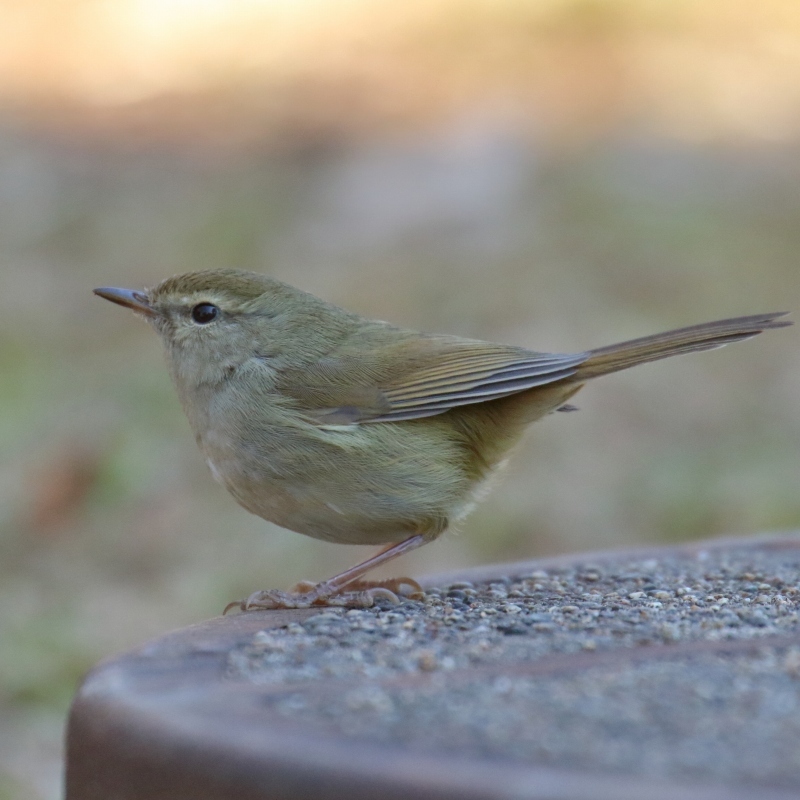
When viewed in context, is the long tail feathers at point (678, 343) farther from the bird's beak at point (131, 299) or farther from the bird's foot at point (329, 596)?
the bird's beak at point (131, 299)

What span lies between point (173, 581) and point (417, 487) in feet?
10.8

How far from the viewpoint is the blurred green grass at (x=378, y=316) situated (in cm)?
716

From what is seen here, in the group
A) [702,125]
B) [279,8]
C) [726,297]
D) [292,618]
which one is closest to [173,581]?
[292,618]

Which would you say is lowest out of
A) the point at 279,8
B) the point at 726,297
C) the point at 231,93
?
the point at 726,297

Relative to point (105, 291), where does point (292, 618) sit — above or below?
below

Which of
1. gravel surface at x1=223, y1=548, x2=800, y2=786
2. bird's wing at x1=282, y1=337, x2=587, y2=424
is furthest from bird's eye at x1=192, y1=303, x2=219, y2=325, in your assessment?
gravel surface at x1=223, y1=548, x2=800, y2=786

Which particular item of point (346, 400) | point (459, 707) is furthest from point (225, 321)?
point (459, 707)

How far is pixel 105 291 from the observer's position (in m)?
4.57

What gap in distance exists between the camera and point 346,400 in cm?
435

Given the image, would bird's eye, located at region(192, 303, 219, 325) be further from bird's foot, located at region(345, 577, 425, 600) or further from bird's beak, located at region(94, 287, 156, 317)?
bird's foot, located at region(345, 577, 425, 600)

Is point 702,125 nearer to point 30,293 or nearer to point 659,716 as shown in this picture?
point 30,293

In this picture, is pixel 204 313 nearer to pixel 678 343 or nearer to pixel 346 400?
pixel 346 400

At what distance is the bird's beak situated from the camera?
14.9ft

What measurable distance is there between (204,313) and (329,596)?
48.9 inches
